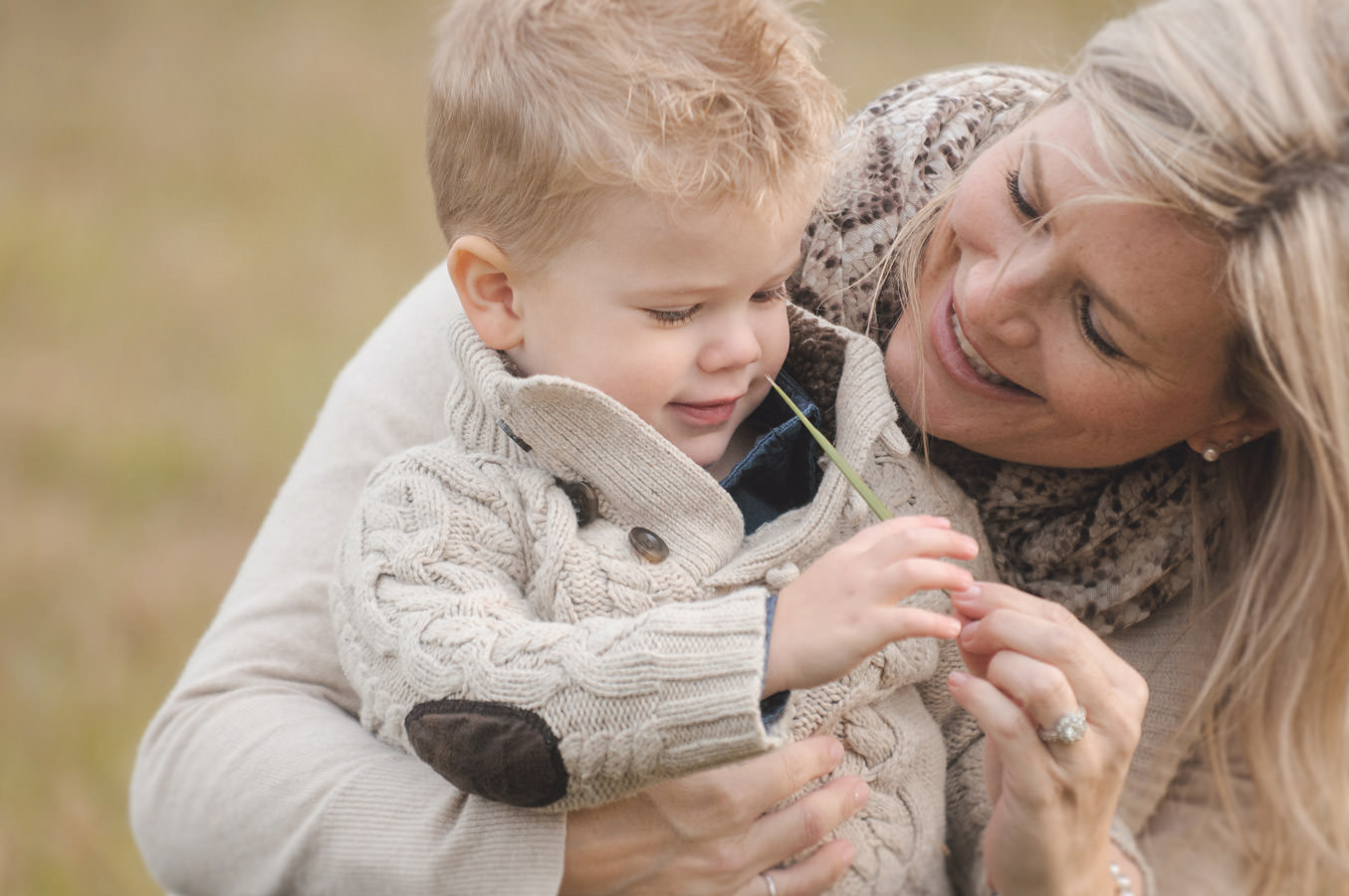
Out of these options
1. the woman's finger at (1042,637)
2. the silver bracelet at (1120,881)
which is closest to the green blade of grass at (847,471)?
the woman's finger at (1042,637)

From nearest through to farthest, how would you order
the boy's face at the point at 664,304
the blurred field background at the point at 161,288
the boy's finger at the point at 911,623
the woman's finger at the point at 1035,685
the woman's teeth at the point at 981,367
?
the boy's finger at the point at 911,623, the woman's finger at the point at 1035,685, the boy's face at the point at 664,304, the woman's teeth at the point at 981,367, the blurred field background at the point at 161,288

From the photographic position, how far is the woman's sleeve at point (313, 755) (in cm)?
184

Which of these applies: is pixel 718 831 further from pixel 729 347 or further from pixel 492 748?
pixel 729 347

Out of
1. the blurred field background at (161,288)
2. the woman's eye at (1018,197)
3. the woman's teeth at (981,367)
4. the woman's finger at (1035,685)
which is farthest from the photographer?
the blurred field background at (161,288)

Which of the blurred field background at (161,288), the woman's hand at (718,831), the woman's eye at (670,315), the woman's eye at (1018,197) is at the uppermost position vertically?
the woman's eye at (1018,197)

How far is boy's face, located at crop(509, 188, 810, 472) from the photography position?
175cm

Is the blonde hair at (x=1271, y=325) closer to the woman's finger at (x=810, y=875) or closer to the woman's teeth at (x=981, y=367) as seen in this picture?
the woman's teeth at (x=981, y=367)

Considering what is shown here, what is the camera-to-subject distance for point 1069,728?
5.52 feet

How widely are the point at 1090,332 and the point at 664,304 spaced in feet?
1.91

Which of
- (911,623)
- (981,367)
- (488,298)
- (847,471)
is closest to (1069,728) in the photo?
(911,623)

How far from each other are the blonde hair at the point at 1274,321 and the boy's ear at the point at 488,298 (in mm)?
825

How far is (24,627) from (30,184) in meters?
3.11

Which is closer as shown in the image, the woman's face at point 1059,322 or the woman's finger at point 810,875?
the woman's face at point 1059,322

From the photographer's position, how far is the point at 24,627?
3.98 metres
